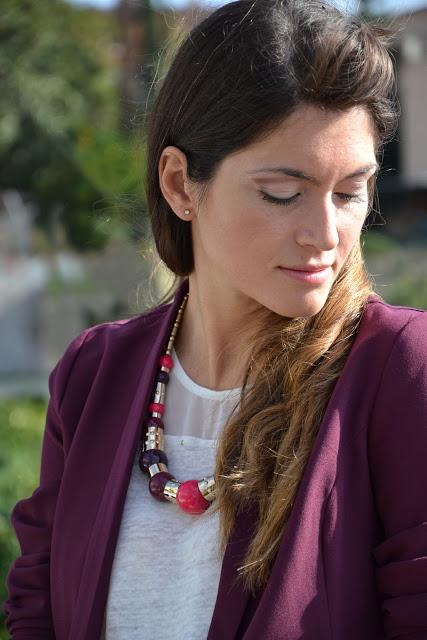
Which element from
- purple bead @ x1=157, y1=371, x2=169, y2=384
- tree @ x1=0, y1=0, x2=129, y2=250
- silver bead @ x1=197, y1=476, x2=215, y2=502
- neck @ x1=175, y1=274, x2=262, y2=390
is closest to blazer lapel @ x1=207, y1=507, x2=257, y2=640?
silver bead @ x1=197, y1=476, x2=215, y2=502

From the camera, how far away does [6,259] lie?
496 inches

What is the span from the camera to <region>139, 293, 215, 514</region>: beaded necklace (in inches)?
79.5

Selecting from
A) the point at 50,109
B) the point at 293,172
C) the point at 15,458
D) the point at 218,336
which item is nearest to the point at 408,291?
the point at 15,458

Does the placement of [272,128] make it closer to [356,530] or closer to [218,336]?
[218,336]

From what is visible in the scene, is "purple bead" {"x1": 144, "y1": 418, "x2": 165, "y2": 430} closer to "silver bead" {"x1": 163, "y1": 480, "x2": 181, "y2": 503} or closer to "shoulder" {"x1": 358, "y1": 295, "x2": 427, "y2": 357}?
"silver bead" {"x1": 163, "y1": 480, "x2": 181, "y2": 503}

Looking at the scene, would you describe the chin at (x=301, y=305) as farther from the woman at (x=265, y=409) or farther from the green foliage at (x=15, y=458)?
the green foliage at (x=15, y=458)

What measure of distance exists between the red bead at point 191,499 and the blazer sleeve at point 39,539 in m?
0.40

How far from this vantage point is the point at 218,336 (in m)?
2.22

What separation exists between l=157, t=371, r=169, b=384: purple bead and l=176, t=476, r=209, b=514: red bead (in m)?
0.33

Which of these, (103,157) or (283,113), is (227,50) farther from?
(103,157)

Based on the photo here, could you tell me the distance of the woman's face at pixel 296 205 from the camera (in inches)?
71.5

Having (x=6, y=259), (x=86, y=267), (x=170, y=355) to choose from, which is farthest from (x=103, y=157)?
(x=6, y=259)

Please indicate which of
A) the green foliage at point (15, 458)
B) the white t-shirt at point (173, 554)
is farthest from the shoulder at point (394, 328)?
the green foliage at point (15, 458)

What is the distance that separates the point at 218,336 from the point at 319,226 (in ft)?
1.54
